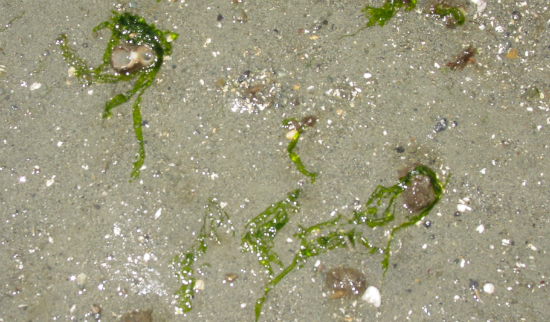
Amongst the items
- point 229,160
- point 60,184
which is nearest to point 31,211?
point 60,184

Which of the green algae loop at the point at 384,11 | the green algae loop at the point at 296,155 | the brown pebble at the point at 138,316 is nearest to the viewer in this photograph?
the brown pebble at the point at 138,316

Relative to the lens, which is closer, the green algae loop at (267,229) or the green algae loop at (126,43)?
the green algae loop at (267,229)

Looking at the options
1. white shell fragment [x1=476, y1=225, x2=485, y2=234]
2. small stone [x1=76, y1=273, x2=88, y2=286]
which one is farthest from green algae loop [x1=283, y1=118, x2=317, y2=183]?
small stone [x1=76, y1=273, x2=88, y2=286]

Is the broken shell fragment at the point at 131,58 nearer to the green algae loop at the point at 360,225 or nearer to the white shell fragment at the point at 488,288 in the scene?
the green algae loop at the point at 360,225

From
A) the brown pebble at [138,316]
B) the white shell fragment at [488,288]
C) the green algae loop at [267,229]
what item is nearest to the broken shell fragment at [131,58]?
the green algae loop at [267,229]

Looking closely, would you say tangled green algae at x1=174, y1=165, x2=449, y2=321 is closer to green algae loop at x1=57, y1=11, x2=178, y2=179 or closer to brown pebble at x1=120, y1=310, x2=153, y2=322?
brown pebble at x1=120, y1=310, x2=153, y2=322

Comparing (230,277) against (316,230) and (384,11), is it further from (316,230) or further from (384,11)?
(384,11)

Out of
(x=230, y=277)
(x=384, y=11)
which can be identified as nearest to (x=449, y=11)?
(x=384, y=11)

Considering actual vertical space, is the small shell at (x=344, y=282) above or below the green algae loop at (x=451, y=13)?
below
